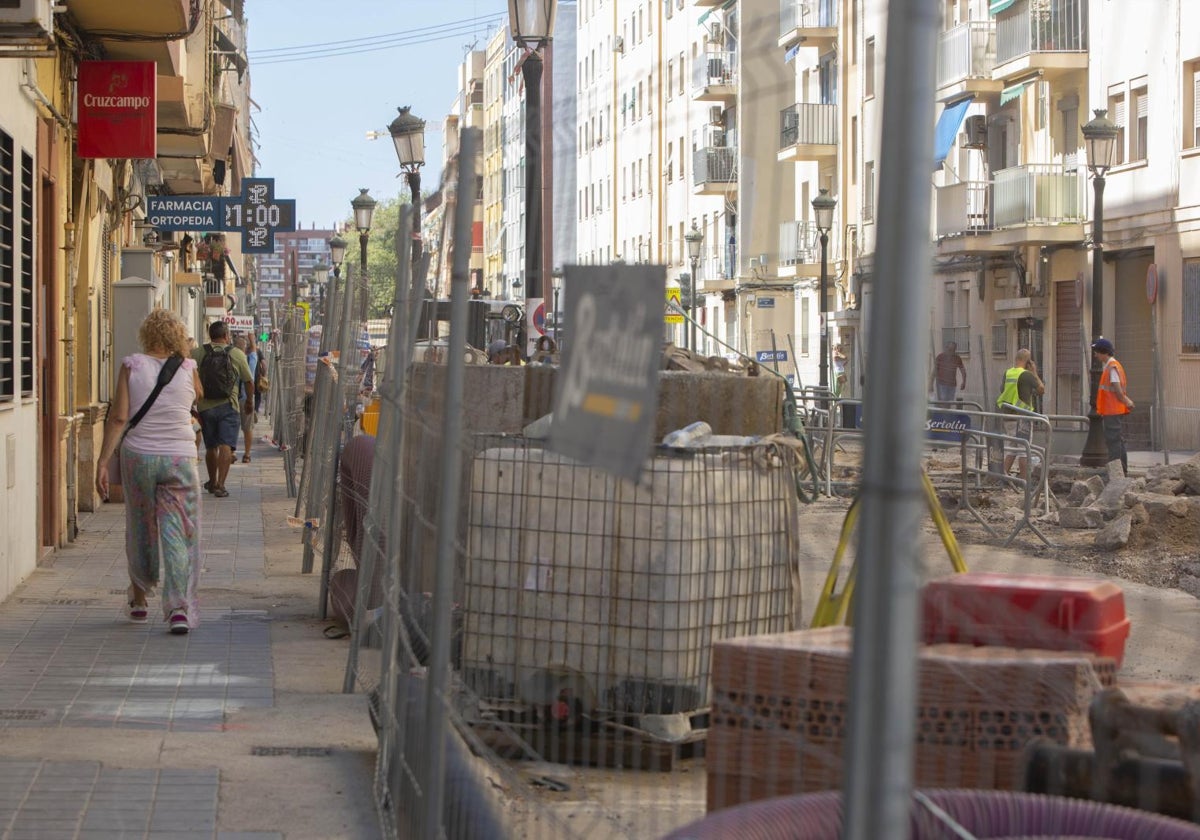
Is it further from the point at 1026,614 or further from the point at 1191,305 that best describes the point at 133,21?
the point at 1191,305

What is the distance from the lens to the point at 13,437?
10836mm

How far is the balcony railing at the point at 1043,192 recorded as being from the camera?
1680 cm

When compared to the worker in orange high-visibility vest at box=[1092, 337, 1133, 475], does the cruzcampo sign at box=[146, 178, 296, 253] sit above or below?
above

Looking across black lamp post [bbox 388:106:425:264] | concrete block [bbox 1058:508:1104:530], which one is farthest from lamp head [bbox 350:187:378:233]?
concrete block [bbox 1058:508:1104:530]

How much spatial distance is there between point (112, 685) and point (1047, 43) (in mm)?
10822

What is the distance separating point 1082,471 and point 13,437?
1274cm

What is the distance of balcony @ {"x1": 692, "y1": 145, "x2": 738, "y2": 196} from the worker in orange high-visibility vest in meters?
14.3

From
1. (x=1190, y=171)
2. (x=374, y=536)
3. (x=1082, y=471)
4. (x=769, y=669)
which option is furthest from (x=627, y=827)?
(x=1082, y=471)

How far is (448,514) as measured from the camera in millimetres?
3914

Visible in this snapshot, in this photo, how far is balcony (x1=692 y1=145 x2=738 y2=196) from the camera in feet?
15.5

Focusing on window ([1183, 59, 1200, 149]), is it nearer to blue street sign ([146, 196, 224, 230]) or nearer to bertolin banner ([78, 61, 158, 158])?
bertolin banner ([78, 61, 158, 158])

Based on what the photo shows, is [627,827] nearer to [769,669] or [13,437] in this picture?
[769,669]

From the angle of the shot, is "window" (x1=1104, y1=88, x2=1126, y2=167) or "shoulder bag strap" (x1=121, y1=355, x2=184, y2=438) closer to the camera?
"shoulder bag strap" (x1=121, y1=355, x2=184, y2=438)

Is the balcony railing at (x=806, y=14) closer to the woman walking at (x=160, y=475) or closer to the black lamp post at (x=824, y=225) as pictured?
the black lamp post at (x=824, y=225)
